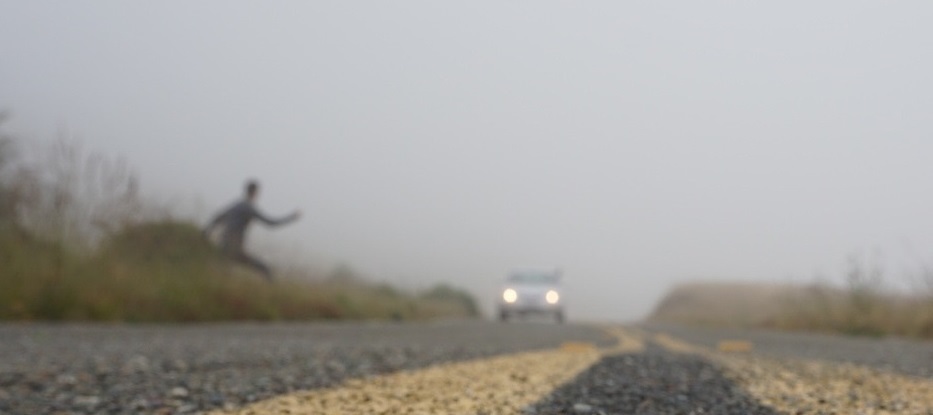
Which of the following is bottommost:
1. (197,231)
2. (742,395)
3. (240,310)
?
(742,395)

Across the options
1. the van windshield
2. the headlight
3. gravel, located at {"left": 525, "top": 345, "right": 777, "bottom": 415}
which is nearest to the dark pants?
the headlight

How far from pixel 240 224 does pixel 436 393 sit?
11931 millimetres

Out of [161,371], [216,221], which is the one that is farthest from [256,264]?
[161,371]

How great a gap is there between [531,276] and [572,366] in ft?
70.9

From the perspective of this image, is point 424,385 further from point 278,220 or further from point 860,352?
point 278,220

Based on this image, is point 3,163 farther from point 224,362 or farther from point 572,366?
point 572,366

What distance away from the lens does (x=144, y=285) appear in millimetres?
11859

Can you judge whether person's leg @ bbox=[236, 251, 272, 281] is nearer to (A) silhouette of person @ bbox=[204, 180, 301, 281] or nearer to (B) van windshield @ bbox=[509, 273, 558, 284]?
(A) silhouette of person @ bbox=[204, 180, 301, 281]

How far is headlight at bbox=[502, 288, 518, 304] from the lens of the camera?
24.7m

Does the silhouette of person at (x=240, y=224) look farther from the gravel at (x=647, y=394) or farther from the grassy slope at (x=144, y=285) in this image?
the gravel at (x=647, y=394)

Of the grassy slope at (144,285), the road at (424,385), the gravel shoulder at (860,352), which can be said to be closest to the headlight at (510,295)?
the grassy slope at (144,285)

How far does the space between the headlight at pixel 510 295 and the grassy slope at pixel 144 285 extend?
28.0ft

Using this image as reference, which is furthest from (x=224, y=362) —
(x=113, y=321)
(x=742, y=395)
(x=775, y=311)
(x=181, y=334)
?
(x=775, y=311)

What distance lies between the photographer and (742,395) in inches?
131
